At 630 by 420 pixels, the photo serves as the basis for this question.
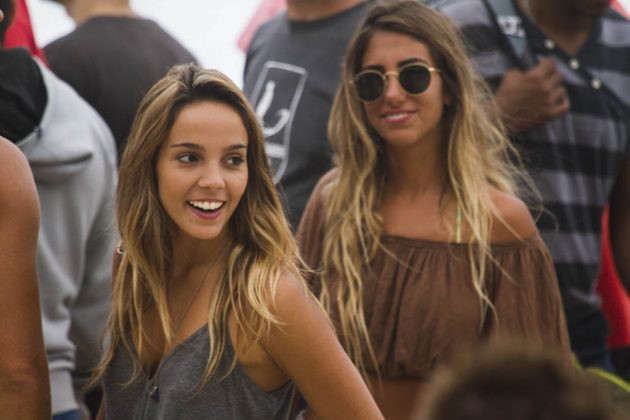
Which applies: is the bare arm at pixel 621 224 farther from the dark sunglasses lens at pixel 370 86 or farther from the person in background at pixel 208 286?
the person in background at pixel 208 286

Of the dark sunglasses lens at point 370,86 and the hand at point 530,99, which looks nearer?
the dark sunglasses lens at point 370,86

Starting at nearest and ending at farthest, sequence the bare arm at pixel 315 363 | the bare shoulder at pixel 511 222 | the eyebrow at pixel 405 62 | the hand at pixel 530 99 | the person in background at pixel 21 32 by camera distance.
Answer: the bare arm at pixel 315 363 → the bare shoulder at pixel 511 222 → the eyebrow at pixel 405 62 → the person in background at pixel 21 32 → the hand at pixel 530 99

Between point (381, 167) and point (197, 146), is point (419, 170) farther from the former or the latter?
point (197, 146)

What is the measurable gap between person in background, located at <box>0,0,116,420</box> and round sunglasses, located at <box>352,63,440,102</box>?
32.4 inches

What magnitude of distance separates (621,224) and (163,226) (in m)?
2.02

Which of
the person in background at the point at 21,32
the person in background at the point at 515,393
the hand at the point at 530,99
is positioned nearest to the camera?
the person in background at the point at 515,393

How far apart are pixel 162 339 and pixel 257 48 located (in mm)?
2127

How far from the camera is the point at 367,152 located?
358 centimetres

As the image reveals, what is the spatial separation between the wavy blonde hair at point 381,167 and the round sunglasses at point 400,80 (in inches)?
3.6

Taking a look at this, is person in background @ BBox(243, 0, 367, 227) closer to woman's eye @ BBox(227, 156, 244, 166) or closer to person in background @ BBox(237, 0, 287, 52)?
person in background @ BBox(237, 0, 287, 52)

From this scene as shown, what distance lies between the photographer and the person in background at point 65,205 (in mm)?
3322

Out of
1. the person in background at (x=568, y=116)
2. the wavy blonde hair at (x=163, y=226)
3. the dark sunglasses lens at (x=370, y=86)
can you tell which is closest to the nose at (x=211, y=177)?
the wavy blonde hair at (x=163, y=226)

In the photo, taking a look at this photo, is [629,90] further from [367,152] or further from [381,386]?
[381,386]

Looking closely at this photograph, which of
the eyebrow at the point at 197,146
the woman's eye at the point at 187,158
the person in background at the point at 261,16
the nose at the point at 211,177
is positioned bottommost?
the person in background at the point at 261,16
